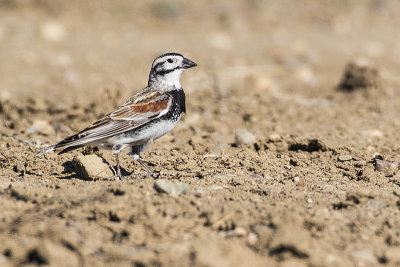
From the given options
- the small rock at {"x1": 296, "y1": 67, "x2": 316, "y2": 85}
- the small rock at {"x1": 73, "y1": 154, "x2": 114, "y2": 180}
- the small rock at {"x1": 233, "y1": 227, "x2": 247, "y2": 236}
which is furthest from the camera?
the small rock at {"x1": 296, "y1": 67, "x2": 316, "y2": 85}

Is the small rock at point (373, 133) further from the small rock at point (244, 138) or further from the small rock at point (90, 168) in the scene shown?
the small rock at point (90, 168)

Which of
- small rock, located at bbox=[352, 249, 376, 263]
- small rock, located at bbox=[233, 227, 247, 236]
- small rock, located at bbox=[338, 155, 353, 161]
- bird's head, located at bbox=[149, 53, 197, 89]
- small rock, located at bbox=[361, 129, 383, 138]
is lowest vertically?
small rock, located at bbox=[352, 249, 376, 263]

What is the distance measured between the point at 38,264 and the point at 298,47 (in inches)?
467

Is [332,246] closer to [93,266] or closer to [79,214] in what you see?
[93,266]

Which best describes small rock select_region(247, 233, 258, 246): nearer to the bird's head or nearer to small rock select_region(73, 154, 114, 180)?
small rock select_region(73, 154, 114, 180)

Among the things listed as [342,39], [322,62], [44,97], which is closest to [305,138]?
[44,97]

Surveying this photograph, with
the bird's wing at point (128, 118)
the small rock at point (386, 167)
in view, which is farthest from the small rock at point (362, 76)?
the bird's wing at point (128, 118)

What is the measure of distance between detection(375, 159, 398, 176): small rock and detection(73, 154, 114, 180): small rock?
9.90ft

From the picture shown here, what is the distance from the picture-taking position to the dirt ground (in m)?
3.73

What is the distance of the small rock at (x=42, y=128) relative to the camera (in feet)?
24.6

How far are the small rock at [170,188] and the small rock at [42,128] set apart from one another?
347 centimetres

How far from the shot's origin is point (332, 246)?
3771mm

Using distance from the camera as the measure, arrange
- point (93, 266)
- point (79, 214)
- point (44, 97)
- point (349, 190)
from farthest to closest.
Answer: point (44, 97) → point (349, 190) → point (79, 214) → point (93, 266)

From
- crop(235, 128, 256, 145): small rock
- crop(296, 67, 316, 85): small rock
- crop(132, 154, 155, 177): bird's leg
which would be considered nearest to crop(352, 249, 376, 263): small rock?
crop(132, 154, 155, 177): bird's leg
